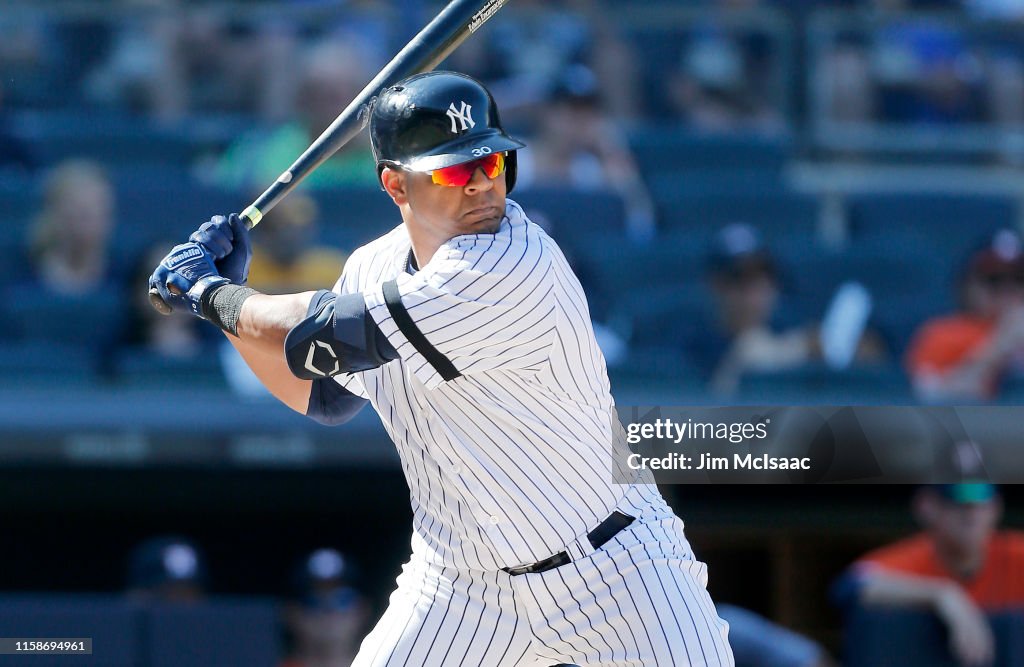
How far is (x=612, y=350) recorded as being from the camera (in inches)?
186

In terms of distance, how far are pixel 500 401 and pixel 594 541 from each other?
0.93 feet

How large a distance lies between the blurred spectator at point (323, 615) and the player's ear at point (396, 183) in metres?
1.97

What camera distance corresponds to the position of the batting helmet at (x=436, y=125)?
7.48 feet

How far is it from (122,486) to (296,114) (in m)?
2.24

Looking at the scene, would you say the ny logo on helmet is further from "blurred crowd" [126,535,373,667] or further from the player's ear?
"blurred crowd" [126,535,373,667]

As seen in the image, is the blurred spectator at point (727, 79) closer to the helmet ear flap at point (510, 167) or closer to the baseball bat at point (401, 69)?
the baseball bat at point (401, 69)

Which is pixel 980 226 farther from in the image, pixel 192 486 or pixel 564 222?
pixel 192 486

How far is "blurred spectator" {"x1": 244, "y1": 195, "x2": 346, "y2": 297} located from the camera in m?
4.95

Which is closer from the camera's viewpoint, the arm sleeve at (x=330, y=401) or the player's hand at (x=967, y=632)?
the arm sleeve at (x=330, y=401)

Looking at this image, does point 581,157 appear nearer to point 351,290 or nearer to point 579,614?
point 351,290

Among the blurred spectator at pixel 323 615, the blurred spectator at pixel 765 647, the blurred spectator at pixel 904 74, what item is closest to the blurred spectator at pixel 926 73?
the blurred spectator at pixel 904 74

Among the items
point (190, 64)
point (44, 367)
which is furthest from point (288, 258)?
point (190, 64)

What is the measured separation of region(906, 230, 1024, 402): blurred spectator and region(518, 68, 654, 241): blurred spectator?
Result: 50.0 inches

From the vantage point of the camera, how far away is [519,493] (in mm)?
2387
